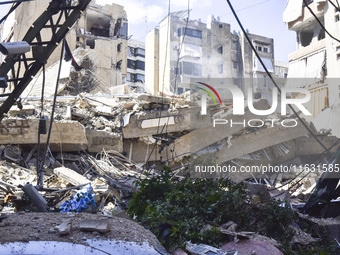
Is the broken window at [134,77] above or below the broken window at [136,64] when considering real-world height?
below

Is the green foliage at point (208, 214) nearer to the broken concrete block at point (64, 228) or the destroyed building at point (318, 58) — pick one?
the broken concrete block at point (64, 228)

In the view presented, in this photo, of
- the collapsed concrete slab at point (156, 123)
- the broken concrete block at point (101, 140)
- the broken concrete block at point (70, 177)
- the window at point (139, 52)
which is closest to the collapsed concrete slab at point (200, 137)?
the collapsed concrete slab at point (156, 123)

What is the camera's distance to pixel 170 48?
33.7 m

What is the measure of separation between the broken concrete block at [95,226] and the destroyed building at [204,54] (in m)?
29.6

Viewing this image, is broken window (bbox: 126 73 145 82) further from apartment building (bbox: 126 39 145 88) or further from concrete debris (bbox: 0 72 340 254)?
concrete debris (bbox: 0 72 340 254)

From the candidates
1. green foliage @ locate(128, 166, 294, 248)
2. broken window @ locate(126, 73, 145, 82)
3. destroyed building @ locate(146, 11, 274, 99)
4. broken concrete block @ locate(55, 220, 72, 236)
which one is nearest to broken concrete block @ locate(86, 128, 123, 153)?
green foliage @ locate(128, 166, 294, 248)

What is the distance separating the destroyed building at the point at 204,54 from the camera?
3438 centimetres

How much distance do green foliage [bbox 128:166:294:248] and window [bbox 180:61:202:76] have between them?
1162 inches

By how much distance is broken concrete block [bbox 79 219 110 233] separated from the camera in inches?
154

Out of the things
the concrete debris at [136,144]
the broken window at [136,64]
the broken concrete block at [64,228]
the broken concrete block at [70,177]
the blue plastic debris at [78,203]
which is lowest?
the blue plastic debris at [78,203]

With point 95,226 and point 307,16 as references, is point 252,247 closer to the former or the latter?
point 95,226

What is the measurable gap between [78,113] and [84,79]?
908cm

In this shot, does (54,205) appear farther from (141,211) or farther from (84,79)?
(84,79)

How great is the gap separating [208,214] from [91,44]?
24.6 metres
